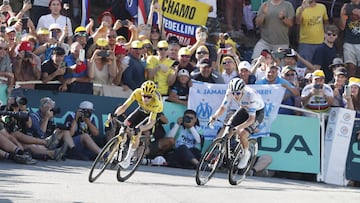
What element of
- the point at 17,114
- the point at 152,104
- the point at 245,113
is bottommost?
the point at 17,114

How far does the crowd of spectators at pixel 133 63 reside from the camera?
677 inches

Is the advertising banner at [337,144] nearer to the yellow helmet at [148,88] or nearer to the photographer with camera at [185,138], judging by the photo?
the photographer with camera at [185,138]

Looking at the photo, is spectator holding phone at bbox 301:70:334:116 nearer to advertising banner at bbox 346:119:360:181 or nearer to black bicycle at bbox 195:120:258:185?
advertising banner at bbox 346:119:360:181

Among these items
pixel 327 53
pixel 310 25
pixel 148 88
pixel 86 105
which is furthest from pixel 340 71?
pixel 86 105

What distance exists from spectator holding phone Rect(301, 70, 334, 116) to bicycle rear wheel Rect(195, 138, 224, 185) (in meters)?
3.24

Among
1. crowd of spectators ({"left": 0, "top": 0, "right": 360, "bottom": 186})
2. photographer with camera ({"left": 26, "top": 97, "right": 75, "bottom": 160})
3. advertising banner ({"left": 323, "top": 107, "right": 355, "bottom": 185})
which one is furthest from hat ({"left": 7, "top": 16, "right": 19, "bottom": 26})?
advertising banner ({"left": 323, "top": 107, "right": 355, "bottom": 185})

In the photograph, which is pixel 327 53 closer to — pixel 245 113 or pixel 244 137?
pixel 245 113

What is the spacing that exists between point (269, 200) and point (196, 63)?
208 inches

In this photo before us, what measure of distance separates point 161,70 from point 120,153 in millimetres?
2944

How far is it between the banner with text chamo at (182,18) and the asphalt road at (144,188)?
3729mm

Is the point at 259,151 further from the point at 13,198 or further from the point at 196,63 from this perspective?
the point at 13,198

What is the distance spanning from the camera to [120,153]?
50.5 feet

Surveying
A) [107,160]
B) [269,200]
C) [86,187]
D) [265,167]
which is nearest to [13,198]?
[86,187]

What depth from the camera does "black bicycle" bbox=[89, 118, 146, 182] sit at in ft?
49.1
